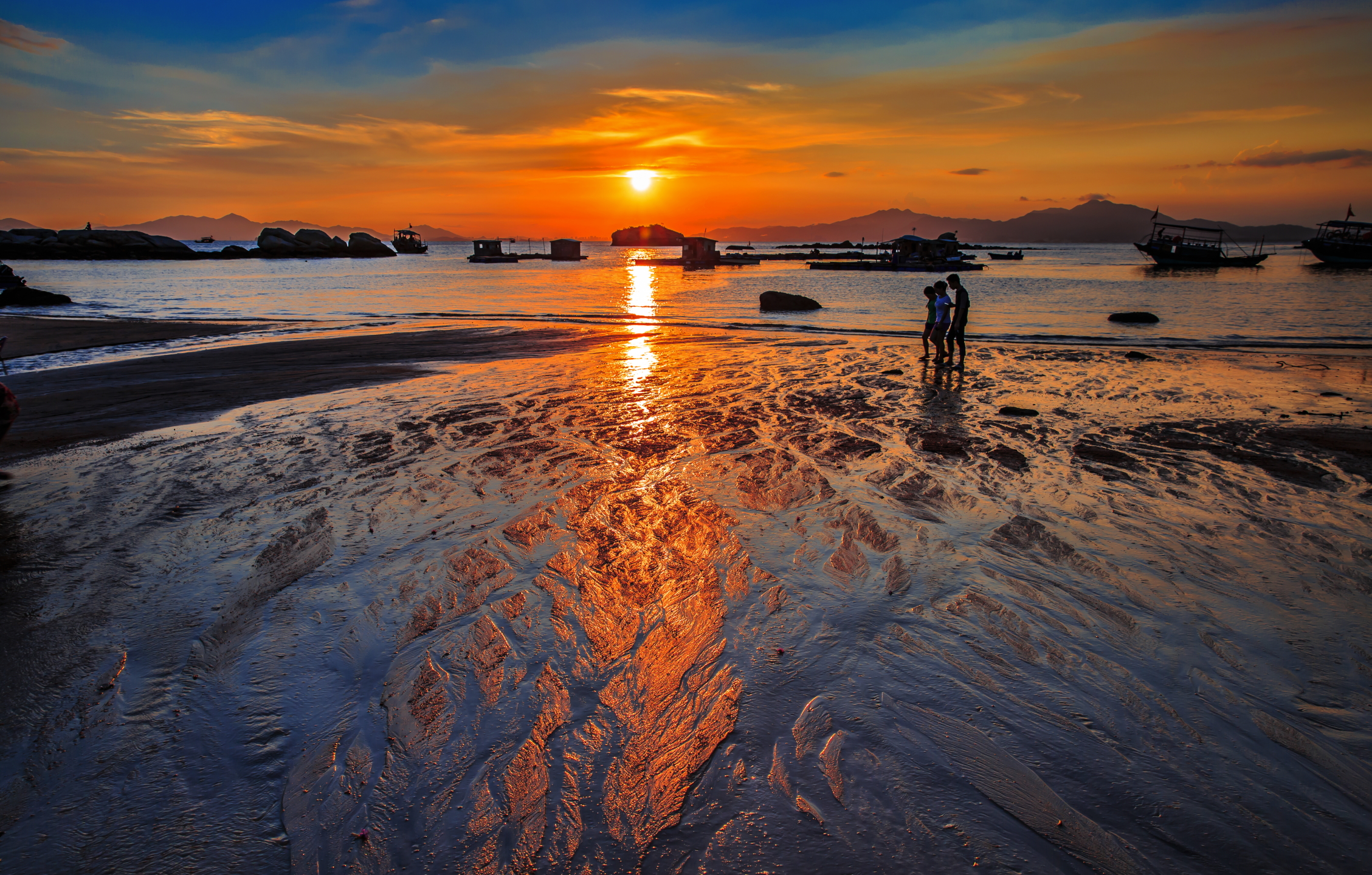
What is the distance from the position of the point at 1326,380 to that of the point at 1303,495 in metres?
8.34

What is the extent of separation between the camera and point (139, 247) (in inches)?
3474

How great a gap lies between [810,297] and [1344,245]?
57289 millimetres

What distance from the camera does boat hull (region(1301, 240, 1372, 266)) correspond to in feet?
175

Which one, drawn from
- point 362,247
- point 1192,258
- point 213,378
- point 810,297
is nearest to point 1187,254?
point 1192,258

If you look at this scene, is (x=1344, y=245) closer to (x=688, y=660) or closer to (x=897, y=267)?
(x=897, y=267)

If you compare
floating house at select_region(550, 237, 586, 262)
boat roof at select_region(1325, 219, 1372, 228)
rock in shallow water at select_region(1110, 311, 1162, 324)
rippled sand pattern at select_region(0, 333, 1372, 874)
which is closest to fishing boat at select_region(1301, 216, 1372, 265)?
boat roof at select_region(1325, 219, 1372, 228)

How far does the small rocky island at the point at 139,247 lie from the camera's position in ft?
273

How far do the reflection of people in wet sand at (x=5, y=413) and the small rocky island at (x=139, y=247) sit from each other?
106 meters

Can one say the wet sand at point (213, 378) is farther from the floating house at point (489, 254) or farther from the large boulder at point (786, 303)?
the floating house at point (489, 254)

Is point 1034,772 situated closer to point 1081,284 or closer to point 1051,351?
point 1051,351

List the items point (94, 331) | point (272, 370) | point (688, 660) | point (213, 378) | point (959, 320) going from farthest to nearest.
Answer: point (94, 331)
point (959, 320)
point (272, 370)
point (213, 378)
point (688, 660)

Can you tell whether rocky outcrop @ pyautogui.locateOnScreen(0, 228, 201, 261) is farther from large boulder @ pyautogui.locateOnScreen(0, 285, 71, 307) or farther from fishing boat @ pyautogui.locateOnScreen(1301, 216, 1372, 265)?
fishing boat @ pyautogui.locateOnScreen(1301, 216, 1372, 265)

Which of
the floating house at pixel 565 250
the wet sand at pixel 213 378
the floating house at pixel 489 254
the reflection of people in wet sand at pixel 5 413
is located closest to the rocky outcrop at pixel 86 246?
the floating house at pixel 489 254

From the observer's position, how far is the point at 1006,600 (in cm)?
Answer: 412
